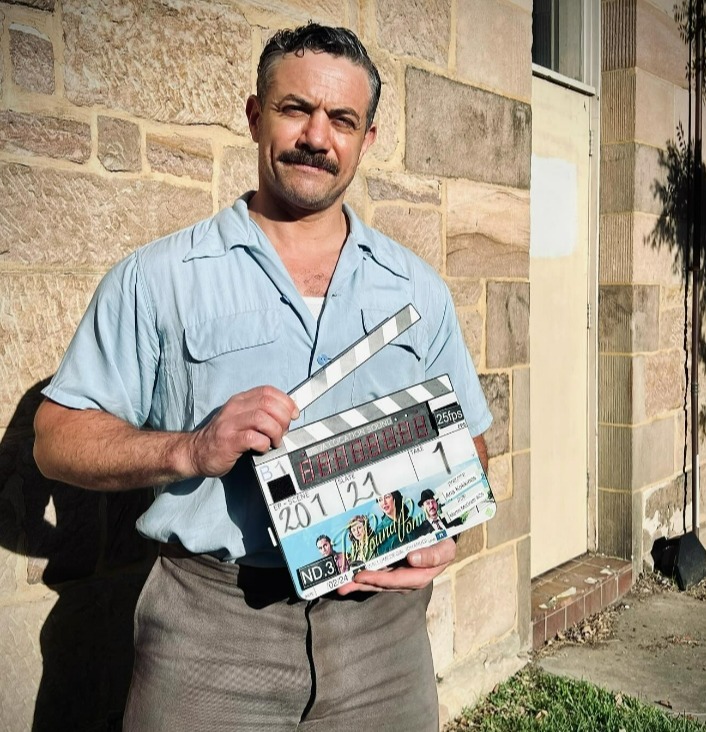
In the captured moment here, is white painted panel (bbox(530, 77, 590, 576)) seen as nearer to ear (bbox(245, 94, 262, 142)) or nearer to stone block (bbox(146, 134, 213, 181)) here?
stone block (bbox(146, 134, 213, 181))

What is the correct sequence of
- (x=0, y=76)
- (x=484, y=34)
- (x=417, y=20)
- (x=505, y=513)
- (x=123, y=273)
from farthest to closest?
(x=505, y=513) < (x=484, y=34) < (x=417, y=20) < (x=0, y=76) < (x=123, y=273)

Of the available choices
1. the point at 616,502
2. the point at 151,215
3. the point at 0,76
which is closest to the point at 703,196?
the point at 616,502

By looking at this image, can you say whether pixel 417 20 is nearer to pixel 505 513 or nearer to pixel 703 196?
pixel 505 513

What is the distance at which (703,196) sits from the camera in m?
5.58

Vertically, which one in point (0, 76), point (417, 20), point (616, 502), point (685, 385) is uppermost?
point (417, 20)

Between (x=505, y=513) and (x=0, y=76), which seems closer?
(x=0, y=76)

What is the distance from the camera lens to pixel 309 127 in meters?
1.97

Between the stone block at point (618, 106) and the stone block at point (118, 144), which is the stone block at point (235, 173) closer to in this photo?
the stone block at point (118, 144)

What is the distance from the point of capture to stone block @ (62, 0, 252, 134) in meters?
2.31

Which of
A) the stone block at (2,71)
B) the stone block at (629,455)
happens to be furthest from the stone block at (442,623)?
the stone block at (2,71)

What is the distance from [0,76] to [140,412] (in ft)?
3.13

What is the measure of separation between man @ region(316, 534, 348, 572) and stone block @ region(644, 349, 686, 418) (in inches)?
145

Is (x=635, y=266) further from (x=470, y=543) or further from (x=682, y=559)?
(x=470, y=543)

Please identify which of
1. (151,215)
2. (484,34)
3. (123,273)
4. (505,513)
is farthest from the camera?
(505,513)
